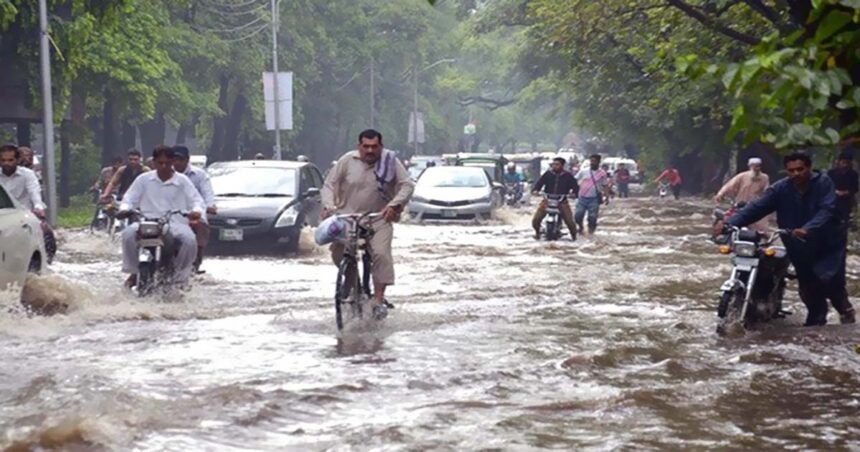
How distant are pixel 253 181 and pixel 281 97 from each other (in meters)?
21.0

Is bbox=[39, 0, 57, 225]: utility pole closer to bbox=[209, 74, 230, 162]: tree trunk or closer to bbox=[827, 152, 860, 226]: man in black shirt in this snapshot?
bbox=[827, 152, 860, 226]: man in black shirt

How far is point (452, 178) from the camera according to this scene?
3184 centimetres

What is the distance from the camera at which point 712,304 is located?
563 inches

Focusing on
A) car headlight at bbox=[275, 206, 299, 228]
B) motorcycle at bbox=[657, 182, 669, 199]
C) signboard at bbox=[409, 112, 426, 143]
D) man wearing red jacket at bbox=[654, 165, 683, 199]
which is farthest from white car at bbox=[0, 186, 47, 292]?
signboard at bbox=[409, 112, 426, 143]

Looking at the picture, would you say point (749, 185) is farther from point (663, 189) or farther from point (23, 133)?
point (663, 189)

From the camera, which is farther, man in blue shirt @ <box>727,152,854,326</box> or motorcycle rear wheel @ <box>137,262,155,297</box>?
motorcycle rear wheel @ <box>137,262,155,297</box>

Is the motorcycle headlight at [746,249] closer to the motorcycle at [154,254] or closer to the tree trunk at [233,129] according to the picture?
the motorcycle at [154,254]

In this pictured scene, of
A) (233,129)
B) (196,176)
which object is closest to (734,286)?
(196,176)

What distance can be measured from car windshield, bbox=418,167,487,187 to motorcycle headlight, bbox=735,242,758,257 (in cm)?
2079

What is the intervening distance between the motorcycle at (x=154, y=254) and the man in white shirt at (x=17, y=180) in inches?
71.2

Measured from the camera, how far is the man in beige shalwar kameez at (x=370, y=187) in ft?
38.5

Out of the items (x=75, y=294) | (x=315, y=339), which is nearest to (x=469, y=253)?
(x=75, y=294)

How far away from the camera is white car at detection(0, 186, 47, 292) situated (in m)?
11.6

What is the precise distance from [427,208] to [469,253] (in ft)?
28.8
